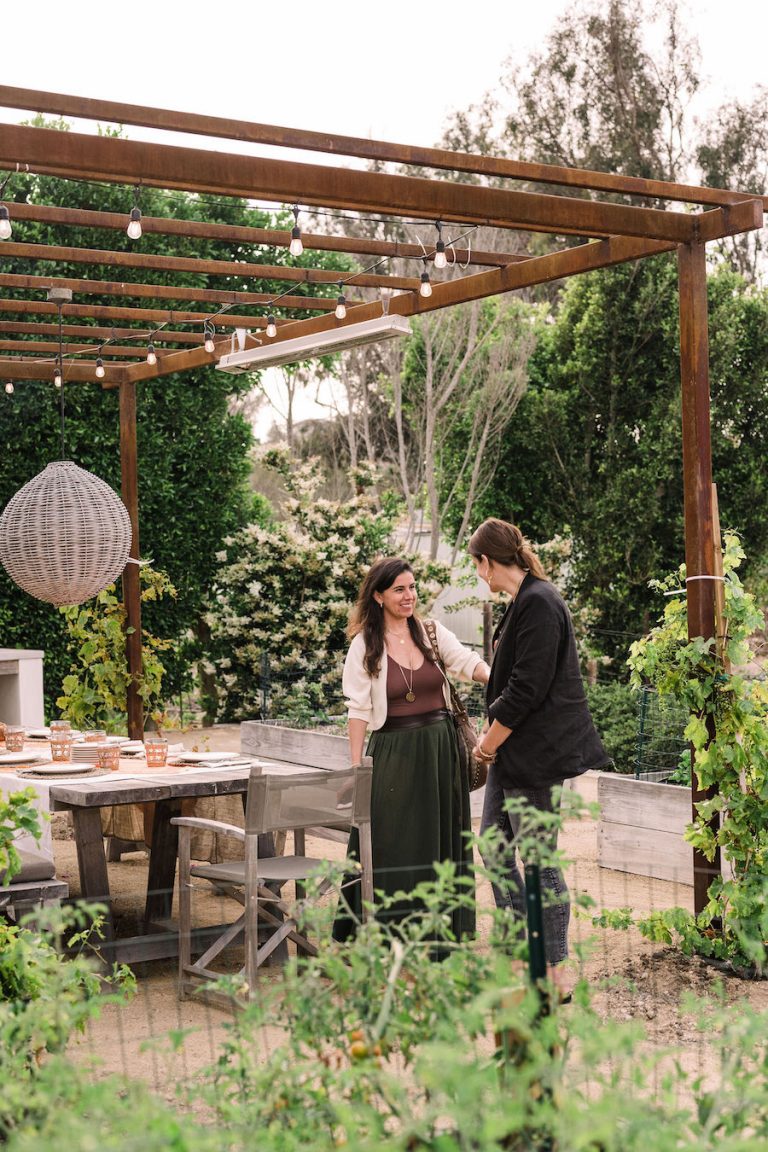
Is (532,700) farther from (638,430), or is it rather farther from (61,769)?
(638,430)

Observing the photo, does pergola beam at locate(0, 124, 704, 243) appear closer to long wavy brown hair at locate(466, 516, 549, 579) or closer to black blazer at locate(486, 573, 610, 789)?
long wavy brown hair at locate(466, 516, 549, 579)

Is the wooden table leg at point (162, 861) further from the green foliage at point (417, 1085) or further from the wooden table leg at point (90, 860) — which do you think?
the green foliage at point (417, 1085)

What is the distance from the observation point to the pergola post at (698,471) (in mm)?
4652

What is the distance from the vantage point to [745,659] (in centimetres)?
457

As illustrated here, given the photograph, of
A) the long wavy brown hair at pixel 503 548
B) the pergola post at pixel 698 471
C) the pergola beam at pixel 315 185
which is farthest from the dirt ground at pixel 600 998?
the pergola beam at pixel 315 185

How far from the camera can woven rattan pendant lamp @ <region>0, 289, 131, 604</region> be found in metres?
5.65

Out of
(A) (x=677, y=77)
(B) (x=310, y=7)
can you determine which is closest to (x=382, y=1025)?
(B) (x=310, y=7)

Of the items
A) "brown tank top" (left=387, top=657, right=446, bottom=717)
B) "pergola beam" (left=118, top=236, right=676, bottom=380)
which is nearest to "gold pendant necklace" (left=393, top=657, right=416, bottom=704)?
"brown tank top" (left=387, top=657, right=446, bottom=717)

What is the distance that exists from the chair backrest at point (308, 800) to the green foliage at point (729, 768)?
117 cm

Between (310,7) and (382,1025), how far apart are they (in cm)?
1729

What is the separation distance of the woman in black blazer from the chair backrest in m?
0.44

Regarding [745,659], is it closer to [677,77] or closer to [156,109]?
[156,109]

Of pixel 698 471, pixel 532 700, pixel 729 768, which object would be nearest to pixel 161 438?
pixel 698 471

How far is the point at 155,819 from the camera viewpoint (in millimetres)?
5395
